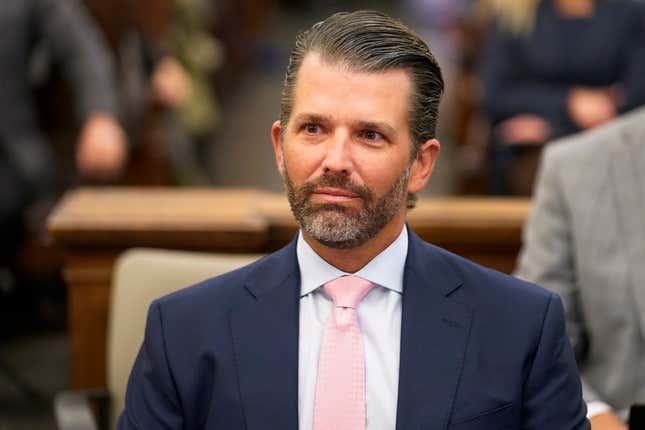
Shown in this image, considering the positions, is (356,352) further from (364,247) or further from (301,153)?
(301,153)

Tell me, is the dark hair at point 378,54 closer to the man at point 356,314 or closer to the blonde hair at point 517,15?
the man at point 356,314

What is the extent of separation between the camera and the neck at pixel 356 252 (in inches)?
74.4

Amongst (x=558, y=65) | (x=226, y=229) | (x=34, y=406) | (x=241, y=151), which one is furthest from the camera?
(x=241, y=151)

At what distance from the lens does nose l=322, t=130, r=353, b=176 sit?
1.75m

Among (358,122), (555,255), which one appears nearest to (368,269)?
(358,122)

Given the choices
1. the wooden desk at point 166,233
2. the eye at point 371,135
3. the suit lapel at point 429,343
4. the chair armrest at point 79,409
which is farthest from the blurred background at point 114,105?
the eye at point 371,135

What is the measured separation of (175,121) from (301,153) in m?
6.55

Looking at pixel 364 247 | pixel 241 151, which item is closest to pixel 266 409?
pixel 364 247

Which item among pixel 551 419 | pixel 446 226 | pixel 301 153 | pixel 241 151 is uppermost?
pixel 301 153

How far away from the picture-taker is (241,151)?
1155cm

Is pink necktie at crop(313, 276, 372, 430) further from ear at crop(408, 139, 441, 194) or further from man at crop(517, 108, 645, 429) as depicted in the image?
man at crop(517, 108, 645, 429)

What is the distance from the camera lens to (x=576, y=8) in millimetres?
5422

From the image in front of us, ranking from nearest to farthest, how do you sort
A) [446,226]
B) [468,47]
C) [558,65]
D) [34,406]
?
[446,226] < [34,406] < [558,65] < [468,47]

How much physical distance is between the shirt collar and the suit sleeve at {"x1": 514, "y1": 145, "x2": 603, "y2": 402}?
0.83 m
